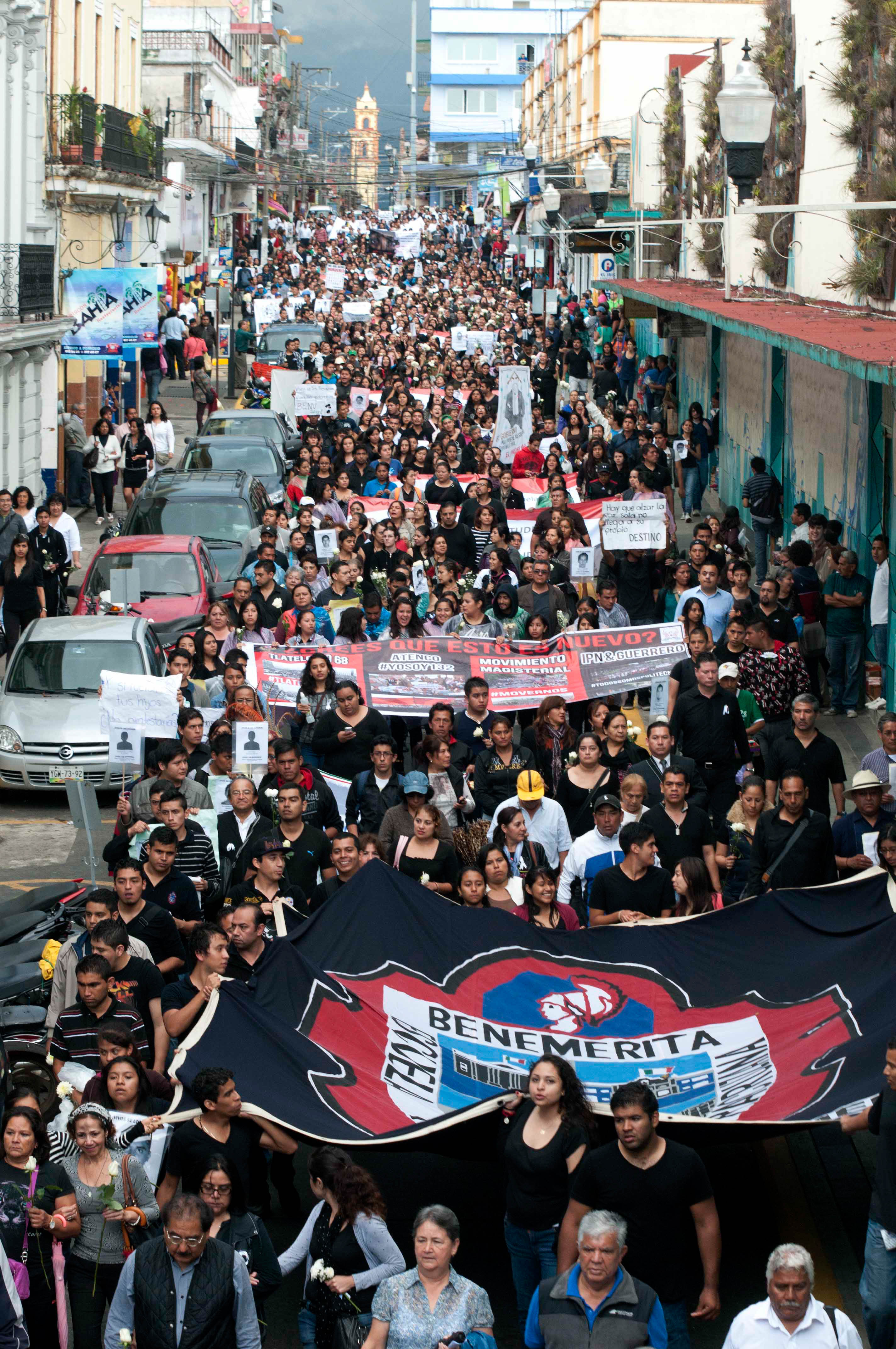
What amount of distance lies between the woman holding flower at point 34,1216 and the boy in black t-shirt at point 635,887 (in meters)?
3.72

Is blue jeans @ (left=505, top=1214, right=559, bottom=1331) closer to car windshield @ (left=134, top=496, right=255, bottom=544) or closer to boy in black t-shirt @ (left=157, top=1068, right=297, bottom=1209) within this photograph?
boy in black t-shirt @ (left=157, top=1068, right=297, bottom=1209)

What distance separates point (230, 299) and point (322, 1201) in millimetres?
46927

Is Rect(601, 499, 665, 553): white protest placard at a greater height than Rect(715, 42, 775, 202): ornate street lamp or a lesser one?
lesser

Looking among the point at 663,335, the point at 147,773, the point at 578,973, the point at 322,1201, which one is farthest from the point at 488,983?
the point at 663,335

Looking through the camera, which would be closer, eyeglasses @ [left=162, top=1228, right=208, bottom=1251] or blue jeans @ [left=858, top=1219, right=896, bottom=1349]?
eyeglasses @ [left=162, top=1228, right=208, bottom=1251]

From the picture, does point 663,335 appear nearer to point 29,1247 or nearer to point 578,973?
point 578,973

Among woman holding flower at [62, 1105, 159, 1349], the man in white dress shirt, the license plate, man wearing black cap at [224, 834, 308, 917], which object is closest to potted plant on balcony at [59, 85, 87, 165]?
the license plate

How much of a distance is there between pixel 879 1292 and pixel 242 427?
80.0 feet

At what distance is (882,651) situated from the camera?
1773 cm

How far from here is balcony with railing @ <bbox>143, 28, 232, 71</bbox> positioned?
69562mm

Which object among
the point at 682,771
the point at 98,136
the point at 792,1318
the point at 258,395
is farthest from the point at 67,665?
the point at 258,395

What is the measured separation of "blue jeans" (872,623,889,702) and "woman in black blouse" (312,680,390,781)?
6.21 m

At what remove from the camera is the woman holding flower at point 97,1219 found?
7.15m

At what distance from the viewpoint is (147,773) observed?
1239cm
